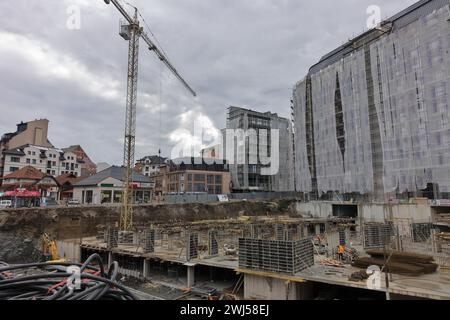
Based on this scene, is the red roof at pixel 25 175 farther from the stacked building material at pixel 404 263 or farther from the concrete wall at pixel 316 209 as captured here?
the stacked building material at pixel 404 263

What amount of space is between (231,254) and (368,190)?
1216 inches

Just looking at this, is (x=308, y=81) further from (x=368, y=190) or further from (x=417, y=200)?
(x=417, y=200)

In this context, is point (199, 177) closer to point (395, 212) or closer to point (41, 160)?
point (41, 160)

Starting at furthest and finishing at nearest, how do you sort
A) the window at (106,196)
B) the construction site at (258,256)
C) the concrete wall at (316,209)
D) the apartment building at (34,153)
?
the apartment building at (34,153), the concrete wall at (316,209), the window at (106,196), the construction site at (258,256)

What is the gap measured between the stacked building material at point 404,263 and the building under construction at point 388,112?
2455cm

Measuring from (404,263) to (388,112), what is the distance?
107 ft

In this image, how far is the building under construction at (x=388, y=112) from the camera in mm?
35656

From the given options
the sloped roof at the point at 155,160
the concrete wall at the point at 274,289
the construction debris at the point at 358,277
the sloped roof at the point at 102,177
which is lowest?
the concrete wall at the point at 274,289

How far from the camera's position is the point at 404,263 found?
15.1 meters

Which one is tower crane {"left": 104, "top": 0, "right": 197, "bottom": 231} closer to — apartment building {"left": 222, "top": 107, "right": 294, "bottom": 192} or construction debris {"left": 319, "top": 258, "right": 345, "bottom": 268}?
construction debris {"left": 319, "top": 258, "right": 345, "bottom": 268}

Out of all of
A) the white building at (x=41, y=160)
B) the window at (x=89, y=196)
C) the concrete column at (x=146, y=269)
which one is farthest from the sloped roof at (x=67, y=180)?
the concrete column at (x=146, y=269)

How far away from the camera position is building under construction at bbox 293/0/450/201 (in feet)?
117

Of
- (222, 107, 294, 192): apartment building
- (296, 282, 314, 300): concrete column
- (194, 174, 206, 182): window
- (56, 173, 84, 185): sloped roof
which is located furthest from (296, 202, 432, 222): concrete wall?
(56, 173, 84, 185): sloped roof
